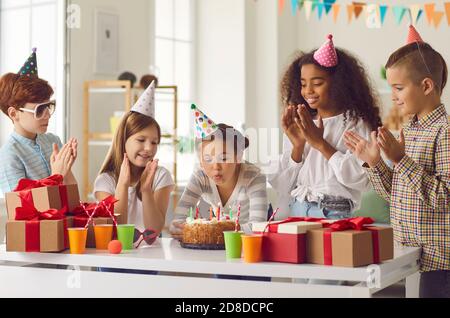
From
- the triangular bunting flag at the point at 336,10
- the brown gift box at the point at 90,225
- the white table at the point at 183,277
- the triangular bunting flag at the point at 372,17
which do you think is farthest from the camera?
the triangular bunting flag at the point at 336,10

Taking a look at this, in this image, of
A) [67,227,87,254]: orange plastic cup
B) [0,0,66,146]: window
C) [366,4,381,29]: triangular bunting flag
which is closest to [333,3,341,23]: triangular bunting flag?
[366,4,381,29]: triangular bunting flag

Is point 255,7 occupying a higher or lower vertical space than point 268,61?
higher

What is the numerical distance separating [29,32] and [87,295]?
3112 mm

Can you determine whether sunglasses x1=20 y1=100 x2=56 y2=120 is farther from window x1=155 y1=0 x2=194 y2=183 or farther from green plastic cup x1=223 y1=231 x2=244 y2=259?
window x1=155 y1=0 x2=194 y2=183

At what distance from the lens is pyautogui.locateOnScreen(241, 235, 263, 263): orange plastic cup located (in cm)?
173

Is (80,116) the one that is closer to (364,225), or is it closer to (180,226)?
(180,226)

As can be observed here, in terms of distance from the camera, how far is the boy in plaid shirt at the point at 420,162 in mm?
1939

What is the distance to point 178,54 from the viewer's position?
5805 millimetres

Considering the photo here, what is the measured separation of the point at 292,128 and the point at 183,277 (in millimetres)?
972

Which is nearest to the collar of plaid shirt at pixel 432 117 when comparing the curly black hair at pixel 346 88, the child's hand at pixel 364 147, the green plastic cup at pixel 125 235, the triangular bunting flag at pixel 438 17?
the child's hand at pixel 364 147

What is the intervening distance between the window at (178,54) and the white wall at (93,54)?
27 cm

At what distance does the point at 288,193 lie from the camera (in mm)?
2613

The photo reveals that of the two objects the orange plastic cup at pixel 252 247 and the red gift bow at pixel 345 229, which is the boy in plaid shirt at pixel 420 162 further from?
the orange plastic cup at pixel 252 247
